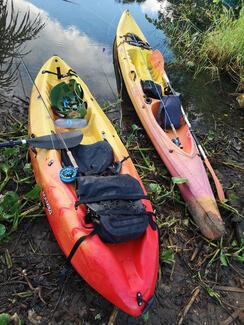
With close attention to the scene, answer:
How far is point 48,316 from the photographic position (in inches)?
93.7

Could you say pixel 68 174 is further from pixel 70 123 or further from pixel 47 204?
pixel 70 123

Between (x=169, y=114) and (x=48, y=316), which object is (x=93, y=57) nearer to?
(x=169, y=114)

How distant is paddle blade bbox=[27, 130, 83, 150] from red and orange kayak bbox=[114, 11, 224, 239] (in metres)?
1.21

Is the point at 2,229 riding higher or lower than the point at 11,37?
higher

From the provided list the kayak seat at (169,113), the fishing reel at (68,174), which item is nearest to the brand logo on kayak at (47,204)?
the fishing reel at (68,174)

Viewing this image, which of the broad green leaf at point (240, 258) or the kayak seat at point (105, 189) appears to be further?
the broad green leaf at point (240, 258)

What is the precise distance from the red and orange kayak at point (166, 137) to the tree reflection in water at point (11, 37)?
5.66 feet

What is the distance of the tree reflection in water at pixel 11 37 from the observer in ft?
17.0

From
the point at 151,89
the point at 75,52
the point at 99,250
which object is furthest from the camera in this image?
the point at 75,52

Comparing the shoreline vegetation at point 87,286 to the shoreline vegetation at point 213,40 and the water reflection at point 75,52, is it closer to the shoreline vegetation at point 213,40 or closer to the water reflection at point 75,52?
the water reflection at point 75,52

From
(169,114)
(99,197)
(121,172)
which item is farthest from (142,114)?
(99,197)

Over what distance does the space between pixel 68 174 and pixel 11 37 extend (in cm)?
399

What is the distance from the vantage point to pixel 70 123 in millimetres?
3879

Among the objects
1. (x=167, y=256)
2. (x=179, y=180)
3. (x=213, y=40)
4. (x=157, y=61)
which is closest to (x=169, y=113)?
(x=179, y=180)
